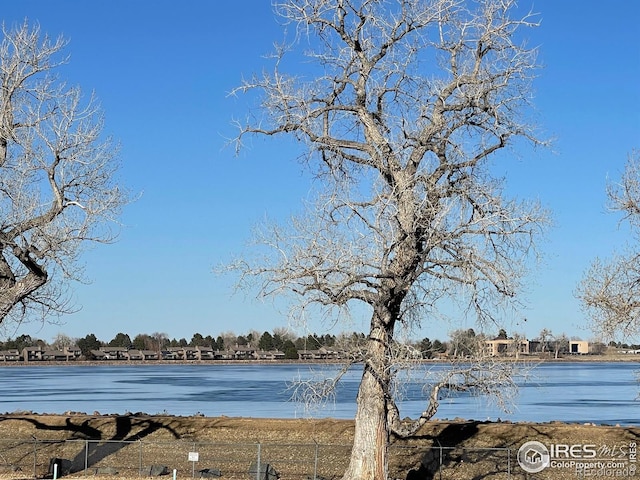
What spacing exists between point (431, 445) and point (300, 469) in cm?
464

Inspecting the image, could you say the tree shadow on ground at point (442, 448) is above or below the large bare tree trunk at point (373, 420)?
below

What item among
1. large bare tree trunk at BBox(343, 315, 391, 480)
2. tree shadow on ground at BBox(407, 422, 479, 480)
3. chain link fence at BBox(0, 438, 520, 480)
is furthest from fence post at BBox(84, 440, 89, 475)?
large bare tree trunk at BBox(343, 315, 391, 480)

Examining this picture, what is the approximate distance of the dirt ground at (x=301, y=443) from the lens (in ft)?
102

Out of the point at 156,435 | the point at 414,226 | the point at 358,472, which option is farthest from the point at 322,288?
the point at 156,435

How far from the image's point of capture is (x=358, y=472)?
23984 mm

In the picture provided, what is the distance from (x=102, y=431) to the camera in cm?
3678

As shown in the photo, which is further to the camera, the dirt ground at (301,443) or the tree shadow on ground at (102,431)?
the tree shadow on ground at (102,431)

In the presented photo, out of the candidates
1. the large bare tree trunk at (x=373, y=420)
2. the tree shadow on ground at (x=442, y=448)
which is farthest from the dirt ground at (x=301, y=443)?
the large bare tree trunk at (x=373, y=420)
